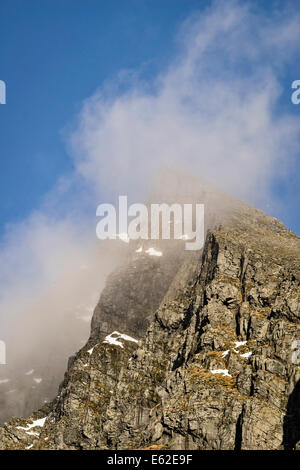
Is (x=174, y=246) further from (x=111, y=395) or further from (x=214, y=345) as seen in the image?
(x=214, y=345)

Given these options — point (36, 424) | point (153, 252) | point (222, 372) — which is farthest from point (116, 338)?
point (222, 372)

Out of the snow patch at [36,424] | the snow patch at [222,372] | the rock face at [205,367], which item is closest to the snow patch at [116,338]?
the rock face at [205,367]

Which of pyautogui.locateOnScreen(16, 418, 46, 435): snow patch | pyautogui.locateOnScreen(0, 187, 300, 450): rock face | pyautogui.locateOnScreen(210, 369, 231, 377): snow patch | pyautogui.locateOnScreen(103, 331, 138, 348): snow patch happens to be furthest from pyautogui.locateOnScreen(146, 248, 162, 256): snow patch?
pyautogui.locateOnScreen(210, 369, 231, 377): snow patch

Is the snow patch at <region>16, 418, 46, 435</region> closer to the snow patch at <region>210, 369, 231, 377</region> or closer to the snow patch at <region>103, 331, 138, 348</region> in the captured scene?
the snow patch at <region>103, 331, 138, 348</region>

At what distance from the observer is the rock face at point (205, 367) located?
79.2 m

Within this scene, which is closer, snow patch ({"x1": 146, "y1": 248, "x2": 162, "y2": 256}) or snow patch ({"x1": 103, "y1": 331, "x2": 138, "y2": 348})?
snow patch ({"x1": 103, "y1": 331, "x2": 138, "y2": 348})

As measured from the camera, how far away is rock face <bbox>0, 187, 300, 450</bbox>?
79.2 m

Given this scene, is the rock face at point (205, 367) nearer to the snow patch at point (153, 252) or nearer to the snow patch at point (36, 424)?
the snow patch at point (36, 424)

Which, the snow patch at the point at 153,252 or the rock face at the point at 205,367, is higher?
the snow patch at the point at 153,252

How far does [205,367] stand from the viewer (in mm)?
90438

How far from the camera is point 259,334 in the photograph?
94.9 metres

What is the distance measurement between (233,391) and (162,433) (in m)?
12.4

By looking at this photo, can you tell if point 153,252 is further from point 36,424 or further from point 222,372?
point 222,372
